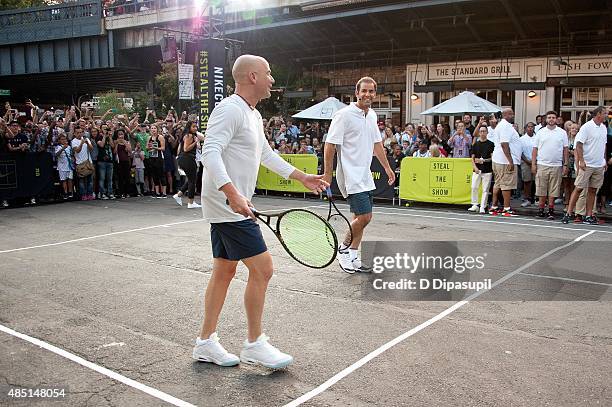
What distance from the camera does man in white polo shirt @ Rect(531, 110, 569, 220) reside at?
12.3 metres

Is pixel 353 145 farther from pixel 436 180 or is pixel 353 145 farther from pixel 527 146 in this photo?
pixel 527 146

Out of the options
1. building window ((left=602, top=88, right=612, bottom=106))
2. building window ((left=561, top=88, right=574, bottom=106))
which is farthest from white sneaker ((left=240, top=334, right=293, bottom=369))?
building window ((left=561, top=88, right=574, bottom=106))

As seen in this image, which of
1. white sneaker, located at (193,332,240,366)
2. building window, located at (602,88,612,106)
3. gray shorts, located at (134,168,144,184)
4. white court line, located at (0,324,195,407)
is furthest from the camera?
building window, located at (602,88,612,106)

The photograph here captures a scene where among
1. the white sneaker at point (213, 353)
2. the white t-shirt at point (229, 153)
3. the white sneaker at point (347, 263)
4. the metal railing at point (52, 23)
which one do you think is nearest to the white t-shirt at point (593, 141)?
the white sneaker at point (347, 263)

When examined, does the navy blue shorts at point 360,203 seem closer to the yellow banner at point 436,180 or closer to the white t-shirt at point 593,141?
the white t-shirt at point 593,141

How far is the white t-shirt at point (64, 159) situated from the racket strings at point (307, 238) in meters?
13.3

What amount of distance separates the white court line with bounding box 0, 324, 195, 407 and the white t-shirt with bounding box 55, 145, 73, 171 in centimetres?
1171

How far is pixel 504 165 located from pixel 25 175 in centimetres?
1216

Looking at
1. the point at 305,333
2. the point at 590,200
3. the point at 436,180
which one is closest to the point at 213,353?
the point at 305,333

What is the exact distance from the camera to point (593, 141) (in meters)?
11.3

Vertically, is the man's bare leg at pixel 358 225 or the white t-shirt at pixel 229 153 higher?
the white t-shirt at pixel 229 153

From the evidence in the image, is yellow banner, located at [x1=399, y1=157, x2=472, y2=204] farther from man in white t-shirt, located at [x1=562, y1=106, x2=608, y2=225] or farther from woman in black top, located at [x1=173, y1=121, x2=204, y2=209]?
woman in black top, located at [x1=173, y1=121, x2=204, y2=209]

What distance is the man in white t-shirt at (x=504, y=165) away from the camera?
12.8m

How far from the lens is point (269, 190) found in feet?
58.5
